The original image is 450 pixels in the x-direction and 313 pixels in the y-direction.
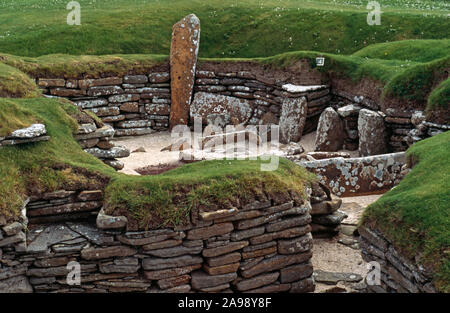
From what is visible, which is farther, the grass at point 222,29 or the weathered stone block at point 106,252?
the grass at point 222,29

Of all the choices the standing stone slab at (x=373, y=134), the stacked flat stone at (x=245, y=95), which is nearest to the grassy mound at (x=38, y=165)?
the standing stone slab at (x=373, y=134)

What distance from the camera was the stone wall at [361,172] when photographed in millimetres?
11594

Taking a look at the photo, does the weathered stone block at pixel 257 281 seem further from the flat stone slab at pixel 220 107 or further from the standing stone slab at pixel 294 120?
the flat stone slab at pixel 220 107

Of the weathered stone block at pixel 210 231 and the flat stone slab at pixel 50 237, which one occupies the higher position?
the weathered stone block at pixel 210 231

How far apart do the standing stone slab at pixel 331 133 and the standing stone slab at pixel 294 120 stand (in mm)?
1214

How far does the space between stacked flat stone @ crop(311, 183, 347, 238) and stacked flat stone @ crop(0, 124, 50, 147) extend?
4.27 meters

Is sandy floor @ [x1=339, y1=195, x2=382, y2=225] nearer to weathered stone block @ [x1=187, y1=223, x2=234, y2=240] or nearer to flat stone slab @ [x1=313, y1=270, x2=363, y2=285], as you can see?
flat stone slab @ [x1=313, y1=270, x2=363, y2=285]

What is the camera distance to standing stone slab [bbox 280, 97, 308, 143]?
52.6 feet

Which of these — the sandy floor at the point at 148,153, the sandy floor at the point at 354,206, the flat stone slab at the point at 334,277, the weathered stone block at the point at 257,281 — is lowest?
the sandy floor at the point at 148,153

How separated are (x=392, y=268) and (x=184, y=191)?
9.28 feet

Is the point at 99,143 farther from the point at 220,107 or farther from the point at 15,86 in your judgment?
the point at 220,107

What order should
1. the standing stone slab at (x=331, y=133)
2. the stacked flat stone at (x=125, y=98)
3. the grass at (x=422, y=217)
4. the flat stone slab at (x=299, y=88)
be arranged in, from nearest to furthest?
the grass at (x=422, y=217) → the standing stone slab at (x=331, y=133) → the flat stone slab at (x=299, y=88) → the stacked flat stone at (x=125, y=98)

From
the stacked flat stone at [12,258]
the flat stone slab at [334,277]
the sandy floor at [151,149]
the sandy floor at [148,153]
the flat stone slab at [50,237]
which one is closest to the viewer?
the stacked flat stone at [12,258]

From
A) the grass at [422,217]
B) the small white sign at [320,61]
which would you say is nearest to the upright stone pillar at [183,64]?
the small white sign at [320,61]
